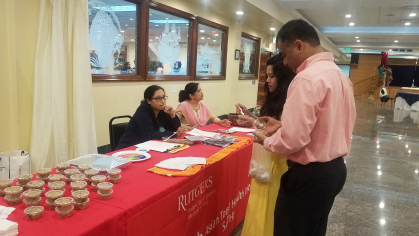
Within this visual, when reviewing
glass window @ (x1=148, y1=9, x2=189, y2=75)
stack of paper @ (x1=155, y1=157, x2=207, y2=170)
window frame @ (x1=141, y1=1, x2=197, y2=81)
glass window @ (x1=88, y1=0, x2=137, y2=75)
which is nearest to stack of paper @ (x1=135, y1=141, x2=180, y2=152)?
stack of paper @ (x1=155, y1=157, x2=207, y2=170)

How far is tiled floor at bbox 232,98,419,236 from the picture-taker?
105 inches

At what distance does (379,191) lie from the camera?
349 cm

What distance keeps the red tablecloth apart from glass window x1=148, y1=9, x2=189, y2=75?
10.9 ft

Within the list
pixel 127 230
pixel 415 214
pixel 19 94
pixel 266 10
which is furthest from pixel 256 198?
pixel 266 10

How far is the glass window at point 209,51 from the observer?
6555mm

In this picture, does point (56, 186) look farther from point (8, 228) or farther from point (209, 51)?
point (209, 51)

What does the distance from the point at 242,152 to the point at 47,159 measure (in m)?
2.07

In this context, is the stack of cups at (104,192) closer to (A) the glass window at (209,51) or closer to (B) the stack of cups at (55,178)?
(B) the stack of cups at (55,178)

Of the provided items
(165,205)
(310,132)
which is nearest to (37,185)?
(165,205)

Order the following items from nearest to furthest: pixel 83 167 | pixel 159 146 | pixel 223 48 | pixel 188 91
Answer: pixel 83 167, pixel 159 146, pixel 188 91, pixel 223 48

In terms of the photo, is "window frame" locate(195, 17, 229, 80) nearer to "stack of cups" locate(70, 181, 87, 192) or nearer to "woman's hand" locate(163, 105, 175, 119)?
"woman's hand" locate(163, 105, 175, 119)

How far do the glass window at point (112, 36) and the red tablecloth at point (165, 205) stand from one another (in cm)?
262

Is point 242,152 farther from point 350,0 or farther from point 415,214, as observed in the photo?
point 350,0

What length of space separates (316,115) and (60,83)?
261 centimetres
